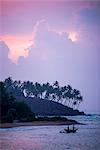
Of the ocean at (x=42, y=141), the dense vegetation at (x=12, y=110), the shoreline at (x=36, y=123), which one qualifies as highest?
the dense vegetation at (x=12, y=110)

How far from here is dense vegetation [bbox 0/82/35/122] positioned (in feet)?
34.7

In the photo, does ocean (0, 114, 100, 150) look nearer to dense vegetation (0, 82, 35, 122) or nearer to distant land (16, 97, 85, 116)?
dense vegetation (0, 82, 35, 122)

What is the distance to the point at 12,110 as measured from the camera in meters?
10.7

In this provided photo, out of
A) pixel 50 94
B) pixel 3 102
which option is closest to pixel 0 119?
pixel 3 102

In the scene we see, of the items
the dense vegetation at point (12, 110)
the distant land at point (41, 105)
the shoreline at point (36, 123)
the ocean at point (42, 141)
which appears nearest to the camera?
the ocean at point (42, 141)

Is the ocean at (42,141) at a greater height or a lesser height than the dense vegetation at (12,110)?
lesser

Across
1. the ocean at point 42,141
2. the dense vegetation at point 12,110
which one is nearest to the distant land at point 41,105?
the dense vegetation at point 12,110

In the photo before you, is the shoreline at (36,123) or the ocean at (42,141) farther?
the shoreline at (36,123)

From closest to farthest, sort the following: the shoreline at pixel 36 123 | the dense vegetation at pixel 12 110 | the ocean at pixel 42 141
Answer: the ocean at pixel 42 141
the dense vegetation at pixel 12 110
the shoreline at pixel 36 123

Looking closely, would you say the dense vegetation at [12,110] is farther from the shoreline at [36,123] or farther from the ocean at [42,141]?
the ocean at [42,141]

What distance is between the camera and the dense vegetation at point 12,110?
1057 cm

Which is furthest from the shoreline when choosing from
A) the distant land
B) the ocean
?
the distant land

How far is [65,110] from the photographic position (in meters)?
16.0

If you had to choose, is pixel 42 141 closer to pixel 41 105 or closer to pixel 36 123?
pixel 41 105
